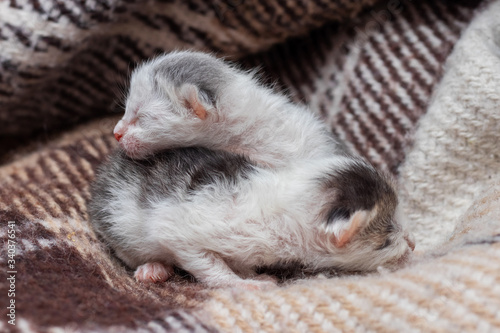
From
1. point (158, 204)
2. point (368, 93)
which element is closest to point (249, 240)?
point (158, 204)

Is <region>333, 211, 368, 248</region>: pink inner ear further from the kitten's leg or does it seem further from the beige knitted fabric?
the beige knitted fabric

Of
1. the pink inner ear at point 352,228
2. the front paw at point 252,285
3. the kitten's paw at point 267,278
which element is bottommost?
the kitten's paw at point 267,278

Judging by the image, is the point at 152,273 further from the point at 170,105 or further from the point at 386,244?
the point at 386,244

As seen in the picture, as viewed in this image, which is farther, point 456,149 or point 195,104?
point 456,149

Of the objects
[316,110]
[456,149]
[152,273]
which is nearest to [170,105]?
[152,273]

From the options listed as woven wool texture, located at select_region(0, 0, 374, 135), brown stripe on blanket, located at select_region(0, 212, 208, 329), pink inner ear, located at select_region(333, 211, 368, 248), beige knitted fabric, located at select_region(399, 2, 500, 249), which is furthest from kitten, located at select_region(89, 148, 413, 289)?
woven wool texture, located at select_region(0, 0, 374, 135)

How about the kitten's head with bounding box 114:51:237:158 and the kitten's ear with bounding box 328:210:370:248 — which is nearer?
the kitten's ear with bounding box 328:210:370:248

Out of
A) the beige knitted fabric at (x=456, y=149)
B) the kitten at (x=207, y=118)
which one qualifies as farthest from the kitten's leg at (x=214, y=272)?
the beige knitted fabric at (x=456, y=149)

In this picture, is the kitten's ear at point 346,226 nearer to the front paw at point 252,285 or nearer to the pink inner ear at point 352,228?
the pink inner ear at point 352,228
